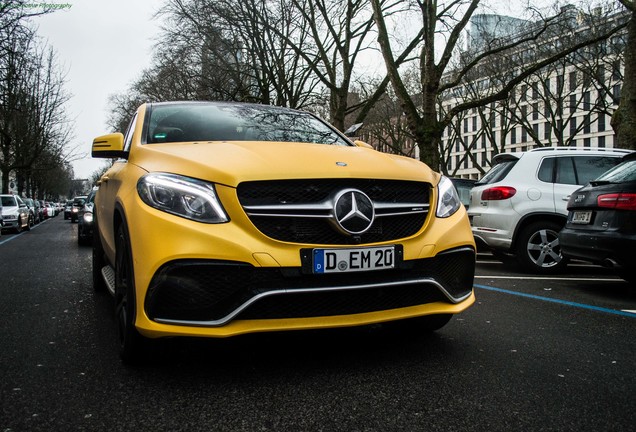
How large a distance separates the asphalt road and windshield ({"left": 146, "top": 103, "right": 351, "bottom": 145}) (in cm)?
136

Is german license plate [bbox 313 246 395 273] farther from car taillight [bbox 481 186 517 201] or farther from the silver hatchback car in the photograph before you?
the silver hatchback car

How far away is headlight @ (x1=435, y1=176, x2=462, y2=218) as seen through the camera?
3.43 meters

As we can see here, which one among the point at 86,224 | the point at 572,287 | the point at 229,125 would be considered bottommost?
the point at 572,287

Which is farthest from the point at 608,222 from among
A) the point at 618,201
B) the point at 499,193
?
the point at 499,193

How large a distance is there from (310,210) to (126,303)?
1113 mm

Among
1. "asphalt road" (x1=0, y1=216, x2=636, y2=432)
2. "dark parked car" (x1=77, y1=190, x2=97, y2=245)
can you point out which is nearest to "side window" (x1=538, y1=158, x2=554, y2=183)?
"asphalt road" (x1=0, y1=216, x2=636, y2=432)

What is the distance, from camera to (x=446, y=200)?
3.52 meters

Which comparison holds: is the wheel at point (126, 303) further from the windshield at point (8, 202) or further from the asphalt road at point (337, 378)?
the windshield at point (8, 202)

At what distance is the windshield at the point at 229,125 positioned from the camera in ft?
13.2

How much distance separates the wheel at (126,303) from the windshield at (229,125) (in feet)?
3.00

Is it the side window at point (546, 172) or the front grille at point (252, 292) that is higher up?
the side window at point (546, 172)

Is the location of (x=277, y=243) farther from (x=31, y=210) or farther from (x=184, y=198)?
(x=31, y=210)

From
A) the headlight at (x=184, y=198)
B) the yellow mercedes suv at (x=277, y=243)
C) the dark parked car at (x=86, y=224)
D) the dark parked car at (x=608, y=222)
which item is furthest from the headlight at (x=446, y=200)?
the dark parked car at (x=86, y=224)

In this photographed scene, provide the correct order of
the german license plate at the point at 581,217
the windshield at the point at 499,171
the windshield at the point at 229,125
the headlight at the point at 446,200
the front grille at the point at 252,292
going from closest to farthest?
the front grille at the point at 252,292
the headlight at the point at 446,200
the windshield at the point at 229,125
the german license plate at the point at 581,217
the windshield at the point at 499,171
